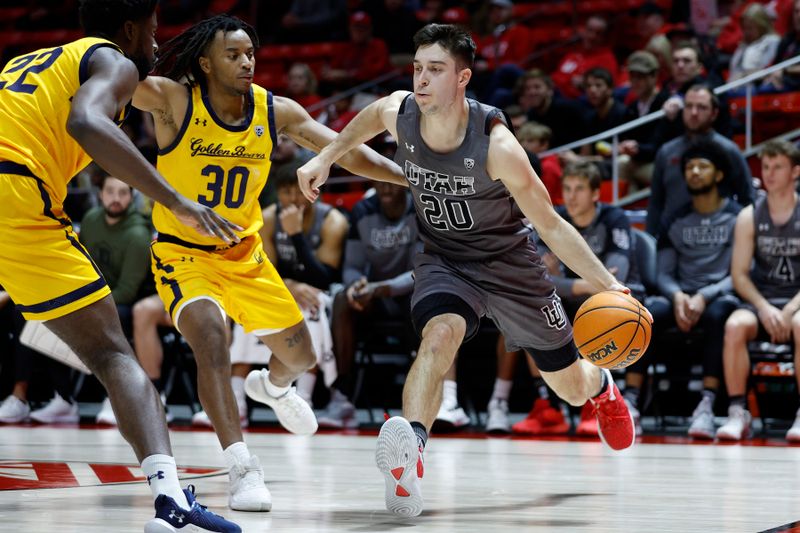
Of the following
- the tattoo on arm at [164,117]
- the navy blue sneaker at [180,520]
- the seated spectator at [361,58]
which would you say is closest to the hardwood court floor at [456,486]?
the navy blue sneaker at [180,520]

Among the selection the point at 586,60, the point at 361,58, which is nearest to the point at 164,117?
the point at 586,60

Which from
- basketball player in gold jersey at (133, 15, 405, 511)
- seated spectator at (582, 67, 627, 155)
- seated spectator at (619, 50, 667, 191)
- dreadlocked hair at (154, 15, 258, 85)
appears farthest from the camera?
seated spectator at (582, 67, 627, 155)

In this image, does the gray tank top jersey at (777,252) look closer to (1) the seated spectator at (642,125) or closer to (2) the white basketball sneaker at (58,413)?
(1) the seated spectator at (642,125)

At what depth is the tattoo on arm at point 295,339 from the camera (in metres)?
4.87

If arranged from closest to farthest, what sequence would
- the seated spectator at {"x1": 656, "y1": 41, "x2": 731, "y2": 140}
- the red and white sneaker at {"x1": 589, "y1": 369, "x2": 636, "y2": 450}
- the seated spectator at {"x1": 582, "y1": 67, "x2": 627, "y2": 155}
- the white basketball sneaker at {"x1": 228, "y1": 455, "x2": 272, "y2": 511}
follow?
the white basketball sneaker at {"x1": 228, "y1": 455, "x2": 272, "y2": 511} → the red and white sneaker at {"x1": 589, "y1": 369, "x2": 636, "y2": 450} → the seated spectator at {"x1": 656, "y1": 41, "x2": 731, "y2": 140} → the seated spectator at {"x1": 582, "y1": 67, "x2": 627, "y2": 155}

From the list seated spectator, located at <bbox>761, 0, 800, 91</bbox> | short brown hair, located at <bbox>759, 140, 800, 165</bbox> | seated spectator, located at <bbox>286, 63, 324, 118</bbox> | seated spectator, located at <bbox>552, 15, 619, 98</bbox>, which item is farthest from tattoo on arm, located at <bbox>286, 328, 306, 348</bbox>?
seated spectator, located at <bbox>286, 63, 324, 118</bbox>

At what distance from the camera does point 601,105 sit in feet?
31.0

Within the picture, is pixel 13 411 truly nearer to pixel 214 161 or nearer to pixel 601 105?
pixel 214 161

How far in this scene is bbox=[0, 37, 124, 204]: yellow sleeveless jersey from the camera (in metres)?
3.37

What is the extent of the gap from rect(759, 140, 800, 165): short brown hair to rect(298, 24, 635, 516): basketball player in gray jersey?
291 cm

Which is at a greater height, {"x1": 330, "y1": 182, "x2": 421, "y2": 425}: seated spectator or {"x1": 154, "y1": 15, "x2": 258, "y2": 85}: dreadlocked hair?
{"x1": 154, "y1": 15, "x2": 258, "y2": 85}: dreadlocked hair

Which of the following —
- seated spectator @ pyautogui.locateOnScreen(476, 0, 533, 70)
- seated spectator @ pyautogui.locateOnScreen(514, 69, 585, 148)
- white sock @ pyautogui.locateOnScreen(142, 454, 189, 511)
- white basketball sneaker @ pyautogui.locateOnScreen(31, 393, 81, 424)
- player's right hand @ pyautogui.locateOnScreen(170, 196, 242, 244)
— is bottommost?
white basketball sneaker @ pyautogui.locateOnScreen(31, 393, 81, 424)

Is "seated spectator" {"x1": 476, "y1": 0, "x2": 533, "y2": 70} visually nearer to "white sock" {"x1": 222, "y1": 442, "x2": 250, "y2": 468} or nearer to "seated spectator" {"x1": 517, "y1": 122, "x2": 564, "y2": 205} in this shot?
"seated spectator" {"x1": 517, "y1": 122, "x2": 564, "y2": 205}

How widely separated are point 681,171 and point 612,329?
3.61 meters
